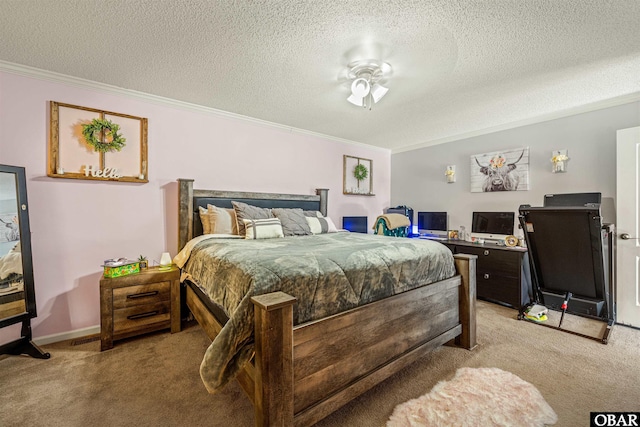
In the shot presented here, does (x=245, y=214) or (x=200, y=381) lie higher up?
(x=245, y=214)

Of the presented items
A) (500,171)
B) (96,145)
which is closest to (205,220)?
(96,145)

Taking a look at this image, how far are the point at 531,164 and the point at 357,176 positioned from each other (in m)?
2.42

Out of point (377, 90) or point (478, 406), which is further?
point (377, 90)

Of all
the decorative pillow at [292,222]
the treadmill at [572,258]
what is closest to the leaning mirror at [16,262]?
the decorative pillow at [292,222]

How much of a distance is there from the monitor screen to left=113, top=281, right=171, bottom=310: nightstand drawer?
2.76m

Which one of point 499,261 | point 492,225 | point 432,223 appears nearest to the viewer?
point 499,261

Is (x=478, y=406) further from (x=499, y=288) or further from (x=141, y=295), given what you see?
(x=141, y=295)

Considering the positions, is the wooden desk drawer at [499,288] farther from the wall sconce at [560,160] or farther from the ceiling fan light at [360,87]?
the ceiling fan light at [360,87]

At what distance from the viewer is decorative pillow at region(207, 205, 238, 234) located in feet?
9.29

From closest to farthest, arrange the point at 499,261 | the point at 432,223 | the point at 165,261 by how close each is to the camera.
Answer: the point at 165,261 < the point at 499,261 < the point at 432,223

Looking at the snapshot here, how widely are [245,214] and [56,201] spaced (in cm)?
163

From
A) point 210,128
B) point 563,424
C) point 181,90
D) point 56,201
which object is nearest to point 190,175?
point 210,128

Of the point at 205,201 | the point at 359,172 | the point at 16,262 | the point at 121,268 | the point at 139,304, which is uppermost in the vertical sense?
the point at 359,172

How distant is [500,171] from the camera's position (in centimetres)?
374
